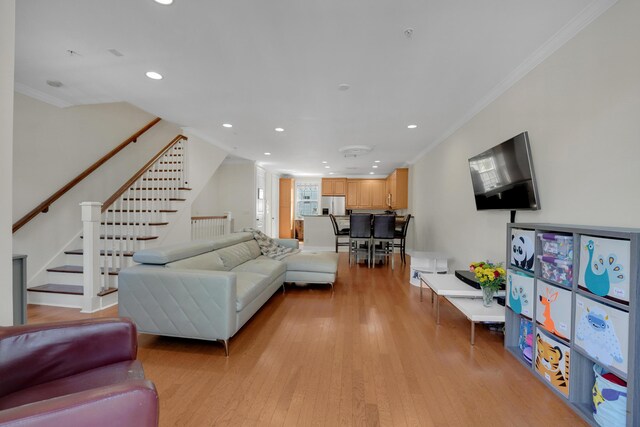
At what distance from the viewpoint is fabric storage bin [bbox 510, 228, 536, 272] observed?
211 centimetres

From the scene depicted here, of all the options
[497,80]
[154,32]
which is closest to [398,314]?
[497,80]

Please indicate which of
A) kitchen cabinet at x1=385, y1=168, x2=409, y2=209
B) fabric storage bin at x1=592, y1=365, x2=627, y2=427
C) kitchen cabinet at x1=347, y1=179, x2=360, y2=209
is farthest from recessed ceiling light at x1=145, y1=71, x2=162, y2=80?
kitchen cabinet at x1=347, y1=179, x2=360, y2=209

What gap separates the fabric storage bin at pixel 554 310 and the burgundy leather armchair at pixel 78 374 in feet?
7.51

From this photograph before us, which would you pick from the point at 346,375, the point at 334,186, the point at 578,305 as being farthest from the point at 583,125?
the point at 334,186

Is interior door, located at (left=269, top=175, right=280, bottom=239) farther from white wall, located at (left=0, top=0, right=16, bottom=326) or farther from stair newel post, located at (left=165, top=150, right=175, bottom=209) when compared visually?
white wall, located at (left=0, top=0, right=16, bottom=326)

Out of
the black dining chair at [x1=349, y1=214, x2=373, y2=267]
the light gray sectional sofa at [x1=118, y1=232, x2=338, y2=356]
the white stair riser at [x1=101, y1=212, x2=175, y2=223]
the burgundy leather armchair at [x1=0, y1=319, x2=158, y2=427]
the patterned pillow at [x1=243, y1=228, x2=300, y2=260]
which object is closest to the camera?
the burgundy leather armchair at [x1=0, y1=319, x2=158, y2=427]

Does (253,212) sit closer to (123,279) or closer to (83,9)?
(123,279)

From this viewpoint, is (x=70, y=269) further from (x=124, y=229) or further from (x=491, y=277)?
(x=491, y=277)

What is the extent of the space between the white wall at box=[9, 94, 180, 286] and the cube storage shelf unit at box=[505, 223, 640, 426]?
211 inches

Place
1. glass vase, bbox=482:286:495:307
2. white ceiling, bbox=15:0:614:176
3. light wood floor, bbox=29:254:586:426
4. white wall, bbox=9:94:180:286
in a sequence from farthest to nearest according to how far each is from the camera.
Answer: white wall, bbox=9:94:180:286, glass vase, bbox=482:286:495:307, white ceiling, bbox=15:0:614:176, light wood floor, bbox=29:254:586:426

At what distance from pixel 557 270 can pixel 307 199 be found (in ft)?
29.1

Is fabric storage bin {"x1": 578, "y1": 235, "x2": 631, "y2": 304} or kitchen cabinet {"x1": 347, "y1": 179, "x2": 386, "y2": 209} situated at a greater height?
kitchen cabinet {"x1": 347, "y1": 179, "x2": 386, "y2": 209}

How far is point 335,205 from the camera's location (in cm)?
985

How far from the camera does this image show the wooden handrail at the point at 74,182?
10.7 feet
